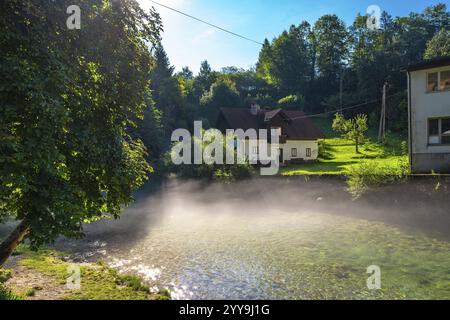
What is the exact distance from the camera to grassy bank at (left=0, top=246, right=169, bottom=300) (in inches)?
469

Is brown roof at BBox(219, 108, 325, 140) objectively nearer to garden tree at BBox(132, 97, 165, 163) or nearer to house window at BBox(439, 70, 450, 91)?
garden tree at BBox(132, 97, 165, 163)

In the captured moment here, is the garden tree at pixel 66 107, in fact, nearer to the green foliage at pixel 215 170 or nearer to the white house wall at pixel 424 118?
the white house wall at pixel 424 118

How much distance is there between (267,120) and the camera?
53250 millimetres

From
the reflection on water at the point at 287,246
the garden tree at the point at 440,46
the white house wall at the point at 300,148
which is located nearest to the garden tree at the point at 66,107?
the reflection on water at the point at 287,246

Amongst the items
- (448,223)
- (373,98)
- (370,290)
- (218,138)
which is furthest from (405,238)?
(373,98)

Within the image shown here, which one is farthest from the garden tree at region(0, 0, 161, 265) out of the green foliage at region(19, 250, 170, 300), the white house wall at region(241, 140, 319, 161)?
the white house wall at region(241, 140, 319, 161)

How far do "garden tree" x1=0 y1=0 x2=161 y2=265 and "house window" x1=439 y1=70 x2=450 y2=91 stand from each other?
908 inches

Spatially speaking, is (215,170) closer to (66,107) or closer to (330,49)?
(66,107)

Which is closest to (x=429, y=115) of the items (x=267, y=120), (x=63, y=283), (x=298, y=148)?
(x=298, y=148)

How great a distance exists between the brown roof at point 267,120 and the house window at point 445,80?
25510 millimetres

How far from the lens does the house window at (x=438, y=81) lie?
86.0 feet

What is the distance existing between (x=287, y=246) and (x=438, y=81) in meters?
17.7

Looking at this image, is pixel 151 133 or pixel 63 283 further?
pixel 151 133
